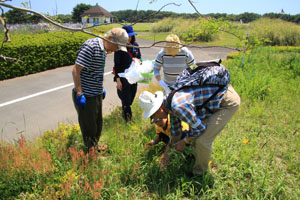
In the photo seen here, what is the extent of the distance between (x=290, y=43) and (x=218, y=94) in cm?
1958

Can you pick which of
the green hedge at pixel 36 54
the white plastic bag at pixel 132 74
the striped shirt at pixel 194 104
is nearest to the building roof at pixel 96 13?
the white plastic bag at pixel 132 74

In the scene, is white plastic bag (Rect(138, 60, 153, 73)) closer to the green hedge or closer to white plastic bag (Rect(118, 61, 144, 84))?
white plastic bag (Rect(118, 61, 144, 84))

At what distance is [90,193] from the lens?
2092 millimetres

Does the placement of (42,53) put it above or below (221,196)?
above

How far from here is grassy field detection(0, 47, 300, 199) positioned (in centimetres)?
221

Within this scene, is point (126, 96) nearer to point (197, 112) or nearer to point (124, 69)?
point (124, 69)

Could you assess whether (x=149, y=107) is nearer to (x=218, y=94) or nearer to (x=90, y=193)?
(x=218, y=94)

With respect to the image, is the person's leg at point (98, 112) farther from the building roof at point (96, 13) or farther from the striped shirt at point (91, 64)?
the building roof at point (96, 13)

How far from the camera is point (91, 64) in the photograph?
8.29 ft

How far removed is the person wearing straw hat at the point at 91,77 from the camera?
2463mm

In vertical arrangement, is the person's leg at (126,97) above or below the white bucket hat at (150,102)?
below

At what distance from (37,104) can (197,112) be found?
4.30 metres

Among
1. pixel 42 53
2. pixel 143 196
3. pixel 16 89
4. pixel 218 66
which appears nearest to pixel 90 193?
pixel 143 196

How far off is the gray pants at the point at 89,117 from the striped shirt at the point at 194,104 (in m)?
1.15
